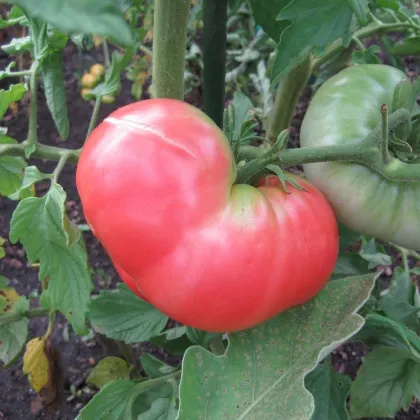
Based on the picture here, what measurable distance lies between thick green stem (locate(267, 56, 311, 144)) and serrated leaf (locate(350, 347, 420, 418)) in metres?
0.37

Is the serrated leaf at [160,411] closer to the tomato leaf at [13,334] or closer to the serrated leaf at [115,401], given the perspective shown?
the serrated leaf at [115,401]

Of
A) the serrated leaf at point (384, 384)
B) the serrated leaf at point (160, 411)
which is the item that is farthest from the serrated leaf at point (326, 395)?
the serrated leaf at point (160, 411)

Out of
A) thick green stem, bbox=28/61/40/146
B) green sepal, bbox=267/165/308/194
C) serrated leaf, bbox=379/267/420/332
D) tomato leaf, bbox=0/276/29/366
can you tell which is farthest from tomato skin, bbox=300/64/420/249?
tomato leaf, bbox=0/276/29/366

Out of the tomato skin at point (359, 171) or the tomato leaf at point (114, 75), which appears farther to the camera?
the tomato leaf at point (114, 75)

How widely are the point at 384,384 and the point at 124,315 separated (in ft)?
1.36

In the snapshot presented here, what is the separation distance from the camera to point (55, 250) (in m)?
0.71

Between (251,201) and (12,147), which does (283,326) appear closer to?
(251,201)

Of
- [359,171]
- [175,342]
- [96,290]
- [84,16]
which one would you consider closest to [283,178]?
[359,171]

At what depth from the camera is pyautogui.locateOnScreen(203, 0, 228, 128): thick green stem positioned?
668 millimetres

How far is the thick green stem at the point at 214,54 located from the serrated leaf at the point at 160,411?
1.32 ft

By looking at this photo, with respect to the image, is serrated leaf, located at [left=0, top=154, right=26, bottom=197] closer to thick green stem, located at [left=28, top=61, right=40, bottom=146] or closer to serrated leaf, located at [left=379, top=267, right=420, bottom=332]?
thick green stem, located at [left=28, top=61, right=40, bottom=146]

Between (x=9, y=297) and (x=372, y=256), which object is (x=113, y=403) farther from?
(x=372, y=256)

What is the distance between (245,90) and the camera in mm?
1707

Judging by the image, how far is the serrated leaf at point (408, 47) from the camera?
2.68 feet
